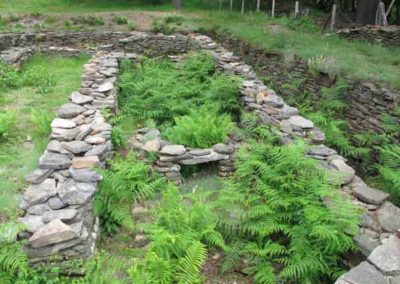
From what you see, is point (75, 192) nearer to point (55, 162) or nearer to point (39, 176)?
point (39, 176)

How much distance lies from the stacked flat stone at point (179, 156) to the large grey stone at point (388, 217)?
239 cm

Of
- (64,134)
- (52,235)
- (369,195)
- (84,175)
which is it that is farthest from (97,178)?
(369,195)

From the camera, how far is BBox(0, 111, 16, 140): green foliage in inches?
270

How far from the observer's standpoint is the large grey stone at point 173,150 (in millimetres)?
6152

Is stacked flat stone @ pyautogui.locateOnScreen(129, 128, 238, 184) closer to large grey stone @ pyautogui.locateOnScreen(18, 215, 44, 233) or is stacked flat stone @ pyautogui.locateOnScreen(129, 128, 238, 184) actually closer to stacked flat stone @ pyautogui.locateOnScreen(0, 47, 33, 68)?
large grey stone @ pyautogui.locateOnScreen(18, 215, 44, 233)

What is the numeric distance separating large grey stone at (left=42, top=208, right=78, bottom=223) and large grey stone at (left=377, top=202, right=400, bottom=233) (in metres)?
3.24

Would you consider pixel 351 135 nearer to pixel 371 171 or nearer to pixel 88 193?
pixel 371 171

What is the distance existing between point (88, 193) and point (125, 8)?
18843 mm

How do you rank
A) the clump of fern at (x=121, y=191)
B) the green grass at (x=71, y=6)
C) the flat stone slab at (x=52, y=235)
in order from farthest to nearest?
the green grass at (x=71, y=6), the clump of fern at (x=121, y=191), the flat stone slab at (x=52, y=235)

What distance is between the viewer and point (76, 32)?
49.7 feet

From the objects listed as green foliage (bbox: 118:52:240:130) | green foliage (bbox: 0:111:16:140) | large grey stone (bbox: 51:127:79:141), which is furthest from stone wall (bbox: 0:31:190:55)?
large grey stone (bbox: 51:127:79:141)

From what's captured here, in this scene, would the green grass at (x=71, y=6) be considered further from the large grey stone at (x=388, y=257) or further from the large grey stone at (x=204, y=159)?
the large grey stone at (x=388, y=257)

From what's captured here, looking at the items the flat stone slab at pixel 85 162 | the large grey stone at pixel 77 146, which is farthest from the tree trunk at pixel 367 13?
the flat stone slab at pixel 85 162

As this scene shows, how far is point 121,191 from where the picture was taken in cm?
527
